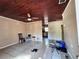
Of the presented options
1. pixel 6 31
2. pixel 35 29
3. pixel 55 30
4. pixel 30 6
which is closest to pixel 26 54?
pixel 30 6

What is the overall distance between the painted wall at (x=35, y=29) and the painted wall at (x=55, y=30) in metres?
1.62

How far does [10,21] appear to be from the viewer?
7.84m

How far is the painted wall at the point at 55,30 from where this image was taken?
32.0 feet

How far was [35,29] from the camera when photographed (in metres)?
10.8

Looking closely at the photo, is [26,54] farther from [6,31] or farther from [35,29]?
[35,29]

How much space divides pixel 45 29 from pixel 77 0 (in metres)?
15.1

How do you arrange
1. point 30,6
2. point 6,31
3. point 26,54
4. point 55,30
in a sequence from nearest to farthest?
point 30,6
point 26,54
point 6,31
point 55,30

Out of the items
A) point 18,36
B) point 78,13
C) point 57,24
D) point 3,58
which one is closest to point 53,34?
point 57,24

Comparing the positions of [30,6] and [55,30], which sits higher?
[30,6]

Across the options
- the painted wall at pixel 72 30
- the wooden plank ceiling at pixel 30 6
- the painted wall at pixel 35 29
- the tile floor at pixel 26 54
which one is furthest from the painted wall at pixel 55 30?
the painted wall at pixel 72 30

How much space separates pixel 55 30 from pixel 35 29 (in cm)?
249

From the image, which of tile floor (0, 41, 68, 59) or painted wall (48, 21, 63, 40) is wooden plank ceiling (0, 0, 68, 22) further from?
painted wall (48, 21, 63, 40)

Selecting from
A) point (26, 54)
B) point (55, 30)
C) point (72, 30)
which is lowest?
point (26, 54)

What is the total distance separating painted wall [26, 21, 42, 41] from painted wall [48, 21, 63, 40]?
162 cm
